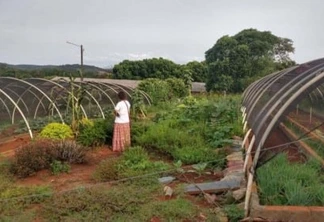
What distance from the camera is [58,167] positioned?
6215mm

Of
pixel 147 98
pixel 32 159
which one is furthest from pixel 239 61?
pixel 32 159

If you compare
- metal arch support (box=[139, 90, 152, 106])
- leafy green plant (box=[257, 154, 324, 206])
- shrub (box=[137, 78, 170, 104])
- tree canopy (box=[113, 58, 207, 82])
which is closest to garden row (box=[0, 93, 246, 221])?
leafy green plant (box=[257, 154, 324, 206])

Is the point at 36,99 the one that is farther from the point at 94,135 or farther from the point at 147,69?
the point at 147,69

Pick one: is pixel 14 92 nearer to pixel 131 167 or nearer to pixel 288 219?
pixel 131 167

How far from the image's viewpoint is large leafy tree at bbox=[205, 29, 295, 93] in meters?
34.4

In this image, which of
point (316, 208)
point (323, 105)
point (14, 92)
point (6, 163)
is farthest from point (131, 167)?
point (14, 92)

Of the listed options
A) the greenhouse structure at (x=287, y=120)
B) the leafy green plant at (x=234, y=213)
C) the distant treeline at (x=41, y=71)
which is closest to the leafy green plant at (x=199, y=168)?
the greenhouse structure at (x=287, y=120)

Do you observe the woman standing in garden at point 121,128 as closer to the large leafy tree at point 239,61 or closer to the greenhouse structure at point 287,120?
the greenhouse structure at point 287,120

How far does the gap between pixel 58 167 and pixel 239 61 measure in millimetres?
30782

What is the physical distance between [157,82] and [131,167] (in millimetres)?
16406

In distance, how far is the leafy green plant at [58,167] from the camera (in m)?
6.18

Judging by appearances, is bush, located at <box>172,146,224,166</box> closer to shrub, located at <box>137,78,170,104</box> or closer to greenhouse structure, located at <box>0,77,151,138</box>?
greenhouse structure, located at <box>0,77,151,138</box>

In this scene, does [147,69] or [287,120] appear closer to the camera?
[287,120]

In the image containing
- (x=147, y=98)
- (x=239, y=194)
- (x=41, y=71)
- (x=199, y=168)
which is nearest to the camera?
(x=239, y=194)
